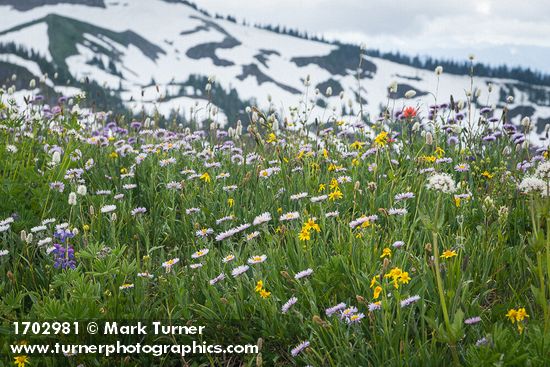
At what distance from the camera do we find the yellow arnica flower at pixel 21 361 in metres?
3.31

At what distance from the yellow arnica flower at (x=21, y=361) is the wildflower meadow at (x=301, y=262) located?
0.02 m

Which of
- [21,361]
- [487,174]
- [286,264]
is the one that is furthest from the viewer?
[487,174]

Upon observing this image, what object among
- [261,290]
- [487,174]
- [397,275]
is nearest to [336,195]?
[261,290]

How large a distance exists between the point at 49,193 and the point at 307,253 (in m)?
2.98

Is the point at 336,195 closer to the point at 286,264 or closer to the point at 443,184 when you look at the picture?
the point at 286,264

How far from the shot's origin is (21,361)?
3359 mm

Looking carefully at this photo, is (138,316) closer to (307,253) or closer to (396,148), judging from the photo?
(307,253)

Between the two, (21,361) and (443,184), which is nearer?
(443,184)

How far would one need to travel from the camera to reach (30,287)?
Answer: 4.43 metres

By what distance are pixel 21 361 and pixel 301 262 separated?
190 centimetres

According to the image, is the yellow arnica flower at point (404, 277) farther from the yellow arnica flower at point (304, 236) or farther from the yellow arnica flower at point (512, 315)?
the yellow arnica flower at point (304, 236)

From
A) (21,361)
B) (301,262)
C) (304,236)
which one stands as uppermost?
(304,236)

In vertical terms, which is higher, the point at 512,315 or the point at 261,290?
the point at 512,315

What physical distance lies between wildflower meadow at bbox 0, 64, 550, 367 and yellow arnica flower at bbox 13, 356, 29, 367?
21mm
